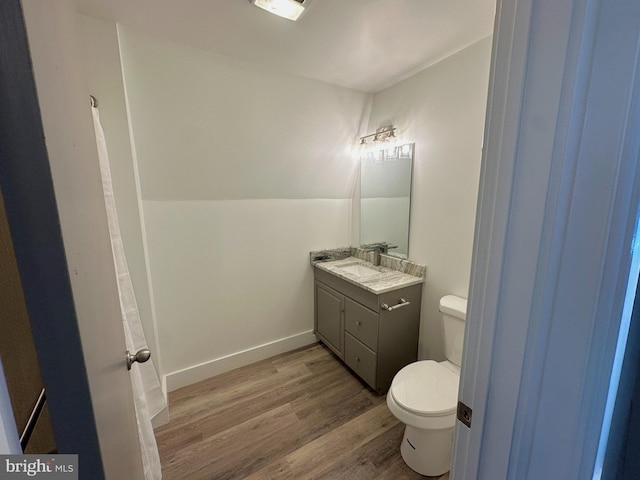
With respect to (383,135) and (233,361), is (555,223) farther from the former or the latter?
(233,361)

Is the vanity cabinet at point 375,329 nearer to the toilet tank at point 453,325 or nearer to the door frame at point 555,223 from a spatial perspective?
the toilet tank at point 453,325

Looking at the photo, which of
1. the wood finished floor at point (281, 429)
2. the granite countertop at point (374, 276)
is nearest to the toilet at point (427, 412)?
the wood finished floor at point (281, 429)

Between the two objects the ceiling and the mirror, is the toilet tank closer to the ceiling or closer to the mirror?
the mirror

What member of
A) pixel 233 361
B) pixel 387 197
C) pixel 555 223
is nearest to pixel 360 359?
pixel 233 361

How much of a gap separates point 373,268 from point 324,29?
1720 mm

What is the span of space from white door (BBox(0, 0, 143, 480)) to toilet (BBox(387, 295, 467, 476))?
120 cm

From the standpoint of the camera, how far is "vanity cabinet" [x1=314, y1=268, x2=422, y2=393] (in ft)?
5.93

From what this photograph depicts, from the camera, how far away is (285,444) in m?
1.52

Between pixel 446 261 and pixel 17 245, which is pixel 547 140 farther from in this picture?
pixel 446 261

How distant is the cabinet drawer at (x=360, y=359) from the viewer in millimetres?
1861

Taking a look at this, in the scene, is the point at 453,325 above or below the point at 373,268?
below

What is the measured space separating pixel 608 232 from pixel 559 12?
355mm

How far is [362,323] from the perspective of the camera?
191cm

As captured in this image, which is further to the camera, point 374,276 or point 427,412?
point 374,276
